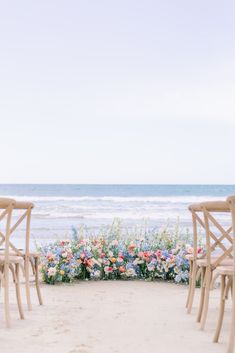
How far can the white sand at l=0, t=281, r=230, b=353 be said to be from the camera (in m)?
4.79

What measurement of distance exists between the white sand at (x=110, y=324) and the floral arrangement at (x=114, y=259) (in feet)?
1.25

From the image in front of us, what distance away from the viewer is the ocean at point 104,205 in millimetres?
22200

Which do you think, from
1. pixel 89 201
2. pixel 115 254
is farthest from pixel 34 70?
pixel 115 254

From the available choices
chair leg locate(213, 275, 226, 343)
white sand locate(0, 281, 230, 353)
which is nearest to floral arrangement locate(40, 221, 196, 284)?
white sand locate(0, 281, 230, 353)

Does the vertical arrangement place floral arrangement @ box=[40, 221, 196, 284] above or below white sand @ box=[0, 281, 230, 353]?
above

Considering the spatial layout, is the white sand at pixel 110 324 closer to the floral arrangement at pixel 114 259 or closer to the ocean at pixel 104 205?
the floral arrangement at pixel 114 259

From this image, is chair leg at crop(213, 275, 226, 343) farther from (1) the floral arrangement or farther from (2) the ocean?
(2) the ocean

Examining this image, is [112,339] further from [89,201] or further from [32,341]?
[89,201]

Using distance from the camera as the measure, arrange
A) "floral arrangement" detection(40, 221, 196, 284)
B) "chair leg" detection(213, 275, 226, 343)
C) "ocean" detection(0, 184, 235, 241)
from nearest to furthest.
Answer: "chair leg" detection(213, 275, 226, 343)
"floral arrangement" detection(40, 221, 196, 284)
"ocean" detection(0, 184, 235, 241)

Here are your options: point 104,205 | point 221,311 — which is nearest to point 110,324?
point 221,311

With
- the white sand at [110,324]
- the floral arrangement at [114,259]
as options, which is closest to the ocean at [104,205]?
the floral arrangement at [114,259]

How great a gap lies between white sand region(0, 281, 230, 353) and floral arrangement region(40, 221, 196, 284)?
0.38 m

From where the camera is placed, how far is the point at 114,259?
8148mm

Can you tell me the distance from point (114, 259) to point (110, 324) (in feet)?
8.51
